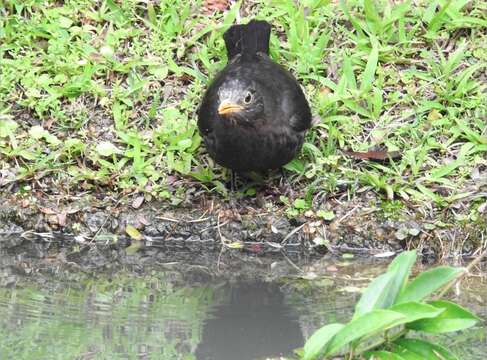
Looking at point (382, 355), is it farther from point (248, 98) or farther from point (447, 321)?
point (248, 98)

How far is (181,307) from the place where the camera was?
5.89m

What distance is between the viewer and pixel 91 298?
237 inches

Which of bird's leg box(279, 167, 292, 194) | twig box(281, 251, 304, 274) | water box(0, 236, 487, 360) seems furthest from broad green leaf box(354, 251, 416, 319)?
bird's leg box(279, 167, 292, 194)

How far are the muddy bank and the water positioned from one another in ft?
0.80

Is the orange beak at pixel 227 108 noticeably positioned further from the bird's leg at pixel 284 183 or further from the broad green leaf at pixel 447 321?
the broad green leaf at pixel 447 321

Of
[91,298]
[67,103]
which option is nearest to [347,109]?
[67,103]

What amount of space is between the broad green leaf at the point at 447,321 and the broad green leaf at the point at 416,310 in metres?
0.12

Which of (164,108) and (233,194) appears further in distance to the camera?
(164,108)

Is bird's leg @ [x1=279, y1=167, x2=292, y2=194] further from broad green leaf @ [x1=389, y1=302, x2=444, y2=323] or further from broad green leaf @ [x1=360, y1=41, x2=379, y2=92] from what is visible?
broad green leaf @ [x1=389, y1=302, x2=444, y2=323]

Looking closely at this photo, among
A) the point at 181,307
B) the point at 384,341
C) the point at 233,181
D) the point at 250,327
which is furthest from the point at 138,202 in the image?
the point at 384,341

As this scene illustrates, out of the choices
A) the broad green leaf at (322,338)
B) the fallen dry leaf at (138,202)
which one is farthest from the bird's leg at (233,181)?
the broad green leaf at (322,338)

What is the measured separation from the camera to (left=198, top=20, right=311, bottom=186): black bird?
6.76 metres

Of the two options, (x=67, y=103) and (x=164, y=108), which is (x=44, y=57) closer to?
(x=67, y=103)

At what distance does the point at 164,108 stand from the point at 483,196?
2467 mm
